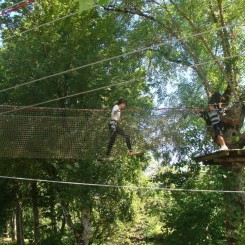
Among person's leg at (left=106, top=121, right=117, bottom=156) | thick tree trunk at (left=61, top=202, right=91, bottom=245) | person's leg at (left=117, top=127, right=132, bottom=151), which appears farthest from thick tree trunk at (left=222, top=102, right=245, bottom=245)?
thick tree trunk at (left=61, top=202, right=91, bottom=245)

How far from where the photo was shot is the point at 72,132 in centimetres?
630

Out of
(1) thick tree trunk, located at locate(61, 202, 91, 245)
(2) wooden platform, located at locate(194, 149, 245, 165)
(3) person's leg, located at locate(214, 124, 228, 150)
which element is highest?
(3) person's leg, located at locate(214, 124, 228, 150)

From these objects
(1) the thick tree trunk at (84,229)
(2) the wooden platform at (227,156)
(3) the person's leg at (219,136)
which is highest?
(3) the person's leg at (219,136)

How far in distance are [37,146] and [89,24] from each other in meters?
3.42

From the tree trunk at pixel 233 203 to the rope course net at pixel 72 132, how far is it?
1.93m

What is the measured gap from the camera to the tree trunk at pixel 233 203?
7.25 m

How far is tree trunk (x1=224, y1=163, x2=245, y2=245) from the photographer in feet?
23.8

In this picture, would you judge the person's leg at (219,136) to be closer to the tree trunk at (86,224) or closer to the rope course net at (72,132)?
the rope course net at (72,132)

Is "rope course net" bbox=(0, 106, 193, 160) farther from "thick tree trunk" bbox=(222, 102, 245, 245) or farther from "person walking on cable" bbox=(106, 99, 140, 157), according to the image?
"thick tree trunk" bbox=(222, 102, 245, 245)

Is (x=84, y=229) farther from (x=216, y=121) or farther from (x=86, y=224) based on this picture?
(x=216, y=121)

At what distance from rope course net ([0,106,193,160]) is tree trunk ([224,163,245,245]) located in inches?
75.9

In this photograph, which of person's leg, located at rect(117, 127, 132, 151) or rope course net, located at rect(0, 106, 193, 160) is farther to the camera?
rope course net, located at rect(0, 106, 193, 160)

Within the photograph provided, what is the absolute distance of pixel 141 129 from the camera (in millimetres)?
6250

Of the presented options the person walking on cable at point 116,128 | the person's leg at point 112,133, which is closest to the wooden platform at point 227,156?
the person walking on cable at point 116,128
